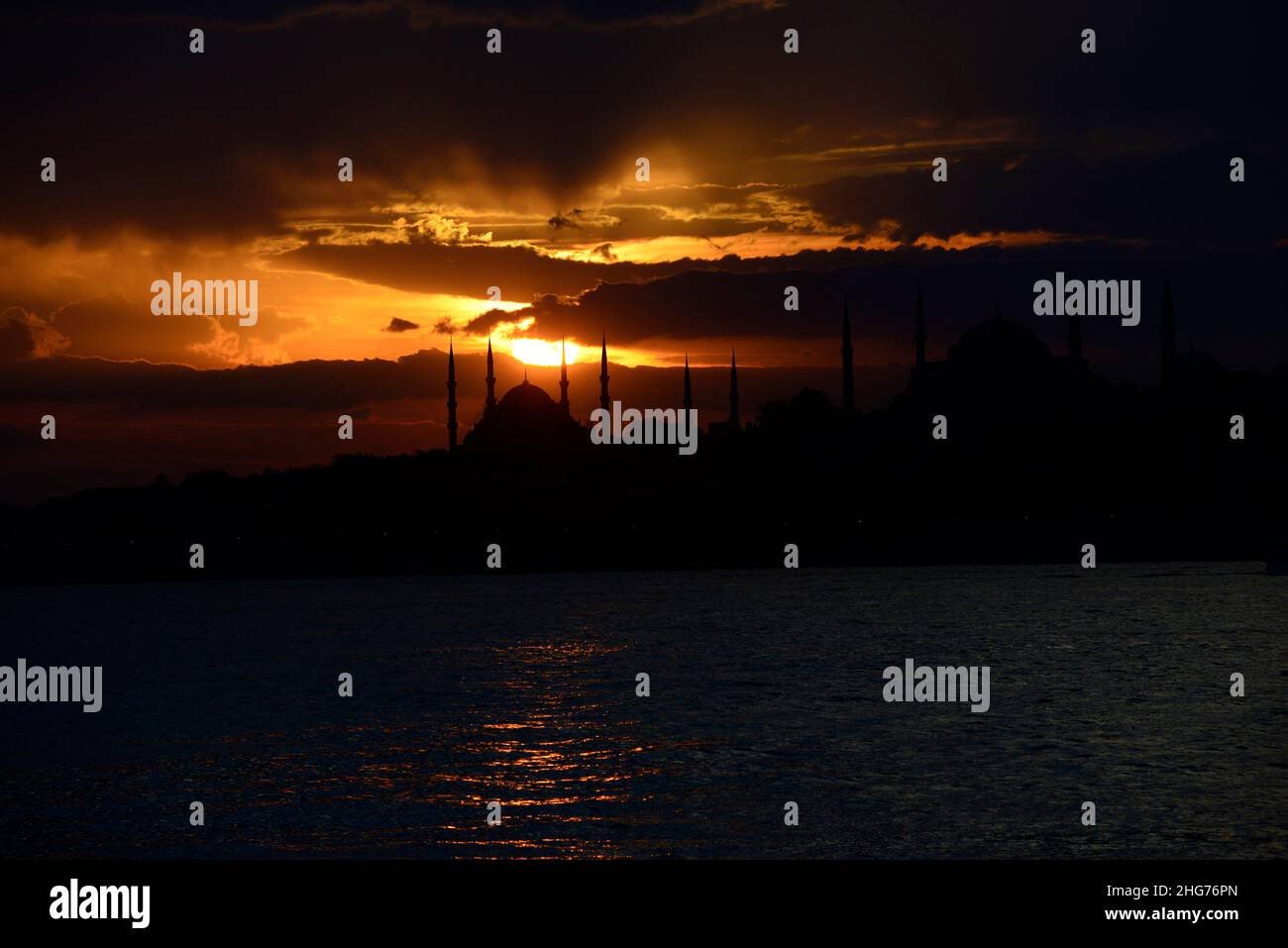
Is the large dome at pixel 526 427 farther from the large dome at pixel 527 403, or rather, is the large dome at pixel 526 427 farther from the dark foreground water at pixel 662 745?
the dark foreground water at pixel 662 745

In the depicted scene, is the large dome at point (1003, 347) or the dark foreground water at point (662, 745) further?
the large dome at point (1003, 347)

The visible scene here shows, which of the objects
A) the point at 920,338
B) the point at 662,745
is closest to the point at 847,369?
the point at 920,338

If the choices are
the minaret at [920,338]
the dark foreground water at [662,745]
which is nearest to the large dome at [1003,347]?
the minaret at [920,338]

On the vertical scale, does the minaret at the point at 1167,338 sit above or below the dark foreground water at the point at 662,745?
above

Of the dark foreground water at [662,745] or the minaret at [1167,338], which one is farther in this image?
the minaret at [1167,338]

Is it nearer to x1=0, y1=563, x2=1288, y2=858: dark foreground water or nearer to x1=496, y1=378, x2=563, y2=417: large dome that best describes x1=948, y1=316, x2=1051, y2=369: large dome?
x1=496, y1=378, x2=563, y2=417: large dome
